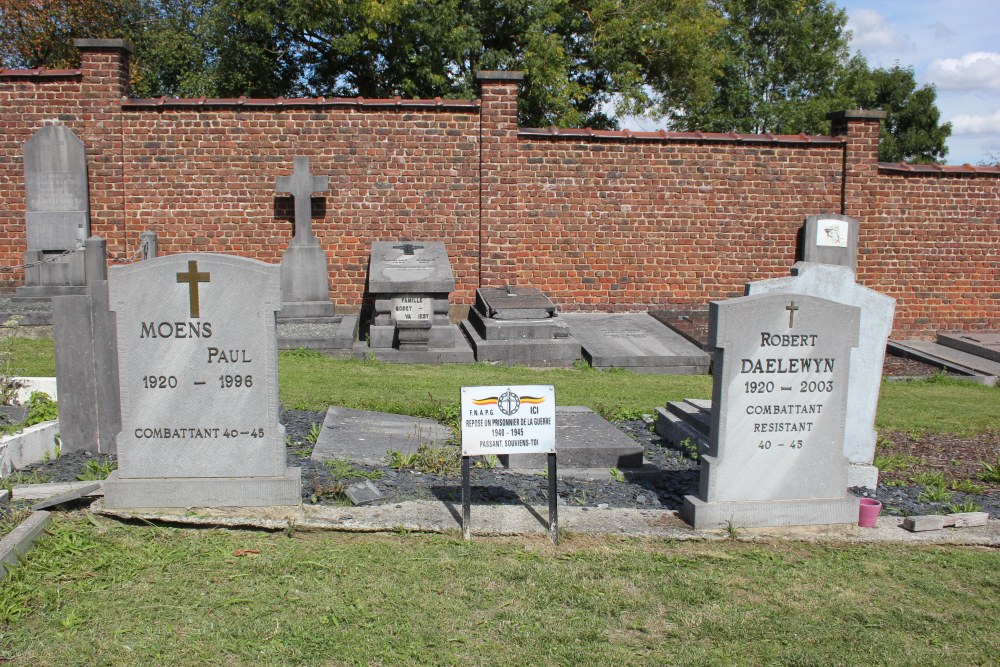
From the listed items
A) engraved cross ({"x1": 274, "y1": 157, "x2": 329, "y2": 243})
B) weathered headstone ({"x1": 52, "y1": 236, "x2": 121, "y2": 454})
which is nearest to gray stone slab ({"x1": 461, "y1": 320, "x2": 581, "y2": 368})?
engraved cross ({"x1": 274, "y1": 157, "x2": 329, "y2": 243})

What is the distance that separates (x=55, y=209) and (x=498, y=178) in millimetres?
6691

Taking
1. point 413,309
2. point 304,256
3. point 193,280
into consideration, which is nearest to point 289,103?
point 304,256

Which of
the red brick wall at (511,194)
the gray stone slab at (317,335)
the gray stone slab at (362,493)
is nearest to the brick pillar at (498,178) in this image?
the red brick wall at (511,194)

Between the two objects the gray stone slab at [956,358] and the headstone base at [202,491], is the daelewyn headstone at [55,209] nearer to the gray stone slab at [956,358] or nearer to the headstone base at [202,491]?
the headstone base at [202,491]

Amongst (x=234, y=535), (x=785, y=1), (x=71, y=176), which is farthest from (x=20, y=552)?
(x=785, y=1)

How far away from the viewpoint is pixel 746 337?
16.3 feet

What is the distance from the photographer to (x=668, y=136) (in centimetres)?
1454

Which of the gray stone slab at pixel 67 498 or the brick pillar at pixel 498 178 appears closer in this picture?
the gray stone slab at pixel 67 498

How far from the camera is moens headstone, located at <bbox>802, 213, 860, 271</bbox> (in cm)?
1430

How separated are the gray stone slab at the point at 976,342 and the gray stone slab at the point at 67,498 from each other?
40.6ft

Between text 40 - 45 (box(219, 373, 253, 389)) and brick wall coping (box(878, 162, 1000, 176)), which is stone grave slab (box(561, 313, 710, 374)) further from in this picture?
text 40 - 45 (box(219, 373, 253, 389))

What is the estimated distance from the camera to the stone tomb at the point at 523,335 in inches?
452

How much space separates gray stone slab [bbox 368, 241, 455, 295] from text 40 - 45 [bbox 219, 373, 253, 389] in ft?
20.9

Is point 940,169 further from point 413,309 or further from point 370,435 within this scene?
point 370,435
